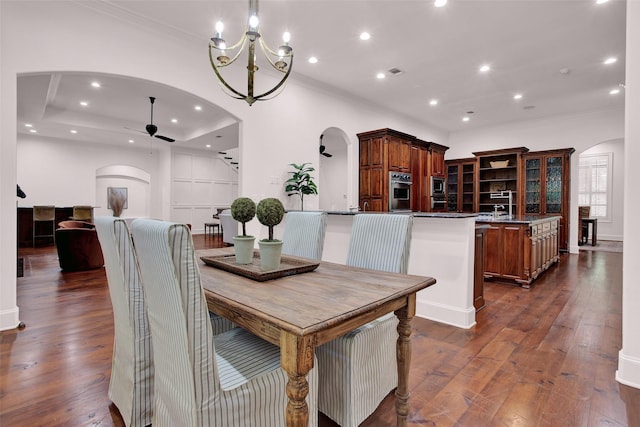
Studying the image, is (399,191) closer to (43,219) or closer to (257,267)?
(257,267)

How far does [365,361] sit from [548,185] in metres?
7.41

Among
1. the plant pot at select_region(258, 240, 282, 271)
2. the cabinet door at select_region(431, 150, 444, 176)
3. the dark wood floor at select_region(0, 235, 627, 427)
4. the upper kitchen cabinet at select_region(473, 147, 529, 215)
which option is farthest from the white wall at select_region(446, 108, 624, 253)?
the plant pot at select_region(258, 240, 282, 271)

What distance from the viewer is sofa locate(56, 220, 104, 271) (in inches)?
187

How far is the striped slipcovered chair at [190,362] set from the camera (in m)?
1.01

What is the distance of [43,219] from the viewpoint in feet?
24.4

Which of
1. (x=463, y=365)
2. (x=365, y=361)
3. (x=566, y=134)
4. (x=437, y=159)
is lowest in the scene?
(x=463, y=365)

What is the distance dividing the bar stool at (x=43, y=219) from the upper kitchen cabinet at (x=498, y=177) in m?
10.2

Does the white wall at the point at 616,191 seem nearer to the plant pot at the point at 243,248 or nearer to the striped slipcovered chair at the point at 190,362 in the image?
the plant pot at the point at 243,248

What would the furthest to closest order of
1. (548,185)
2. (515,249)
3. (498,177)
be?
(498,177) < (548,185) < (515,249)

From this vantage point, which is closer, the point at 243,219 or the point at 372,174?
the point at 243,219

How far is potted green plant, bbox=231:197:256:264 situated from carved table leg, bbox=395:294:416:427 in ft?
2.89

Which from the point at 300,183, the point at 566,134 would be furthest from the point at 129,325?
the point at 566,134

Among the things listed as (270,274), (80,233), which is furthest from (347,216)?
(80,233)

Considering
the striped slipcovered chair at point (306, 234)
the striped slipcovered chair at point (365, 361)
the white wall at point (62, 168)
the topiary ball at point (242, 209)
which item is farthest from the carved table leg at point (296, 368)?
the white wall at point (62, 168)
